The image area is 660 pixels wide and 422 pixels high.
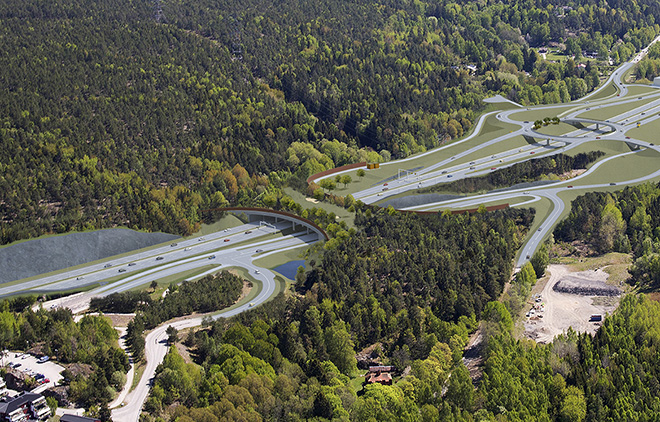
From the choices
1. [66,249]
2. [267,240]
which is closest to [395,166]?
[267,240]

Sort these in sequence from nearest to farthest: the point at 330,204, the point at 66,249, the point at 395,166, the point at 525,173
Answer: the point at 66,249 < the point at 330,204 < the point at 525,173 < the point at 395,166

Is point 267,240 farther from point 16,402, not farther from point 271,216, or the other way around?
point 16,402

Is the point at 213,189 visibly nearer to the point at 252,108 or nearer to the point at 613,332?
the point at 252,108

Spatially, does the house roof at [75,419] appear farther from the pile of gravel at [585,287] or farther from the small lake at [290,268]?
the pile of gravel at [585,287]

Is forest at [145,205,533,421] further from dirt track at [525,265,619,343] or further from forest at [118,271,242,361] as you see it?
dirt track at [525,265,619,343]

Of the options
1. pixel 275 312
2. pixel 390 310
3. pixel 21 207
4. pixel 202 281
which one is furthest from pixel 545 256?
pixel 21 207

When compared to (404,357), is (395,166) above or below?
above
